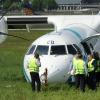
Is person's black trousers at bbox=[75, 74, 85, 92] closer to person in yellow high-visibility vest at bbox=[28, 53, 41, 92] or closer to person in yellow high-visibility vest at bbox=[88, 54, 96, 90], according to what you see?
person in yellow high-visibility vest at bbox=[88, 54, 96, 90]

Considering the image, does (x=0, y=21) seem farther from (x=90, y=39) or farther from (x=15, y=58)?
(x=15, y=58)

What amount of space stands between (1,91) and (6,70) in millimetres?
8185

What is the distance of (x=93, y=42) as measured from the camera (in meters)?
21.8

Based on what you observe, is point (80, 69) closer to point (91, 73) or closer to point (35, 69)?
point (91, 73)

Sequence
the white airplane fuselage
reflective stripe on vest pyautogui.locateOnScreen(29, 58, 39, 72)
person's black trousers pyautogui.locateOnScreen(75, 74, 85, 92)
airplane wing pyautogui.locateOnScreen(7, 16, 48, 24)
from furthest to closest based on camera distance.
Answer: airplane wing pyautogui.locateOnScreen(7, 16, 48, 24) < the white airplane fuselage < reflective stripe on vest pyautogui.locateOnScreen(29, 58, 39, 72) < person's black trousers pyautogui.locateOnScreen(75, 74, 85, 92)

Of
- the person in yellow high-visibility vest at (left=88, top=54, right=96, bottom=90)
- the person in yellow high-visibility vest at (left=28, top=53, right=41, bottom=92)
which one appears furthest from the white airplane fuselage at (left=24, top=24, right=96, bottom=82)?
the person in yellow high-visibility vest at (left=88, top=54, right=96, bottom=90)

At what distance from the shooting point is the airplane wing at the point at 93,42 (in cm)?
2049

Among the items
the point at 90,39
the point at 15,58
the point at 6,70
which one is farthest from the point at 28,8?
the point at 90,39

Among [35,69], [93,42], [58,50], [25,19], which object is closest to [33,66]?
[35,69]

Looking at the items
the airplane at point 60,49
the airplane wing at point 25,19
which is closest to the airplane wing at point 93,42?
the airplane at point 60,49

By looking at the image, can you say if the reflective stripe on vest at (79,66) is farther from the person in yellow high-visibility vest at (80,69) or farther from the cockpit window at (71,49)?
the cockpit window at (71,49)

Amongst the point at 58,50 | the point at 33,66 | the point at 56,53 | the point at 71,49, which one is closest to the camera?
the point at 33,66

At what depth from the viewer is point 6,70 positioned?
2692 centimetres

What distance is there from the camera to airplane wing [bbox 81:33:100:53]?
20.5 meters
